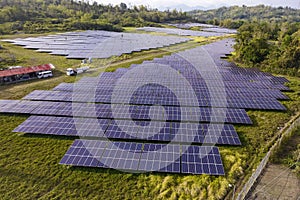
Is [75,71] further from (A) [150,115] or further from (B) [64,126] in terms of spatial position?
(A) [150,115]

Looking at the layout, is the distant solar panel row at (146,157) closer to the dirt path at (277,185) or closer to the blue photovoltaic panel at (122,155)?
the blue photovoltaic panel at (122,155)

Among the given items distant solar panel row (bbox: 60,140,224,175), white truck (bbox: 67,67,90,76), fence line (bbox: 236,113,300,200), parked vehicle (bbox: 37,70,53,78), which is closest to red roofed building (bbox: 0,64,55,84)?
parked vehicle (bbox: 37,70,53,78)

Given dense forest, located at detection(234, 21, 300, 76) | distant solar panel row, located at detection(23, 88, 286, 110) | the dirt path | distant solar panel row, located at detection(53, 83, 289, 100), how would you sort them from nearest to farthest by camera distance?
the dirt path
distant solar panel row, located at detection(23, 88, 286, 110)
distant solar panel row, located at detection(53, 83, 289, 100)
dense forest, located at detection(234, 21, 300, 76)

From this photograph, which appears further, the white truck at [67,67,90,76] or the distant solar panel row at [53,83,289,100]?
the white truck at [67,67,90,76]

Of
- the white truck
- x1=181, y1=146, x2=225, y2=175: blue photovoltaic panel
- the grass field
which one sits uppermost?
the white truck

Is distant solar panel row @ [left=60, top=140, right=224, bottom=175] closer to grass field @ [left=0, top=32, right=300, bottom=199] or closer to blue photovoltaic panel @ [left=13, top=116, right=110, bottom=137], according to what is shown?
grass field @ [left=0, top=32, right=300, bottom=199]

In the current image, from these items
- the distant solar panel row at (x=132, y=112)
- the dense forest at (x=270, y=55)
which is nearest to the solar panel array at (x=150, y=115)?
the distant solar panel row at (x=132, y=112)

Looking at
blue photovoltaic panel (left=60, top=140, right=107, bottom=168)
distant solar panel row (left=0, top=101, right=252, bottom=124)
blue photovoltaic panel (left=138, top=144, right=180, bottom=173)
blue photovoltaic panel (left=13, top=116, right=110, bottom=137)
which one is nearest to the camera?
blue photovoltaic panel (left=138, top=144, right=180, bottom=173)

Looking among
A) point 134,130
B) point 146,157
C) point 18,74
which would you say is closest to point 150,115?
point 134,130
